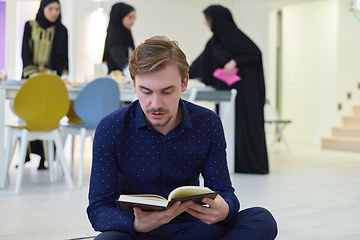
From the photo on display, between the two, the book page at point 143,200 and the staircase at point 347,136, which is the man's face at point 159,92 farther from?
the staircase at point 347,136

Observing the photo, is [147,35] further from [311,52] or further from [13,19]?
[311,52]

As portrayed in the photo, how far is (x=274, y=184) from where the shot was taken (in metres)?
3.45

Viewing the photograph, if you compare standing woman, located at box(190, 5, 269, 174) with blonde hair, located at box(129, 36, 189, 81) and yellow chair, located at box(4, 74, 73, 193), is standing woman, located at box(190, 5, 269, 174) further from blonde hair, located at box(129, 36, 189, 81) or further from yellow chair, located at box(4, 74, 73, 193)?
blonde hair, located at box(129, 36, 189, 81)

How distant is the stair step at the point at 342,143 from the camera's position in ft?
20.4

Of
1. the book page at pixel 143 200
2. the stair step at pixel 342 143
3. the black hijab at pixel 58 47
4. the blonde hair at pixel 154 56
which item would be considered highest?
the black hijab at pixel 58 47

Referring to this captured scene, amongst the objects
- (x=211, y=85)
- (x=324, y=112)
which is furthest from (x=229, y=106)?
(x=324, y=112)

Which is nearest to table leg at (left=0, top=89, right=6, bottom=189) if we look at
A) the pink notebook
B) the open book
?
the pink notebook

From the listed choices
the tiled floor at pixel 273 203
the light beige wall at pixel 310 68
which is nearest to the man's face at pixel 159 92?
the tiled floor at pixel 273 203

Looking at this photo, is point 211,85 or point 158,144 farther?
point 211,85

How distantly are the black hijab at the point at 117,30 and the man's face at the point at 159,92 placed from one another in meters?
3.10

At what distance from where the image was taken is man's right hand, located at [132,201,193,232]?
3.66 ft

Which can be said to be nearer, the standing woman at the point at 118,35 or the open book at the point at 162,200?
the open book at the point at 162,200

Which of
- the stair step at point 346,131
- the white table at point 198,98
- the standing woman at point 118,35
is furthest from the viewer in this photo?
the stair step at point 346,131

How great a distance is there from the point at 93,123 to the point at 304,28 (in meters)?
5.16
